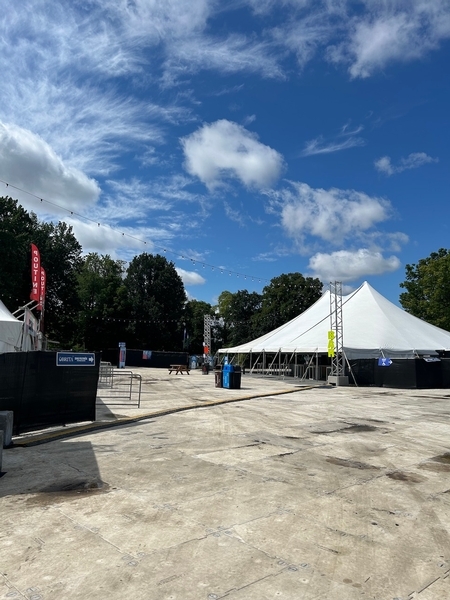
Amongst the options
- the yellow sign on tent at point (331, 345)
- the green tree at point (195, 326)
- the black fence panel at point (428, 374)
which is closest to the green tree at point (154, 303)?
the green tree at point (195, 326)

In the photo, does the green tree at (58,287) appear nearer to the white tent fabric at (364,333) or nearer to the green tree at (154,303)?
the green tree at (154,303)

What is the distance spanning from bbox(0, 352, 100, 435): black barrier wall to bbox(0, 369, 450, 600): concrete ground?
0.44m

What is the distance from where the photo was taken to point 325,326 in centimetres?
3316

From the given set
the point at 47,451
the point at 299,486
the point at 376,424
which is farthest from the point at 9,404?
the point at 376,424

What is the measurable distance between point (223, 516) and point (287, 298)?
65338 millimetres

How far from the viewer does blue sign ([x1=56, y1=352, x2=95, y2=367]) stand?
1018 cm

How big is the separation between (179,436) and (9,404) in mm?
3397

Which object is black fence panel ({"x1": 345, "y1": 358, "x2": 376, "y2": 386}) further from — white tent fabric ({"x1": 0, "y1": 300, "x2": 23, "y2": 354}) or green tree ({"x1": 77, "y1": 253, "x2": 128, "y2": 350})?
green tree ({"x1": 77, "y1": 253, "x2": 128, "y2": 350})

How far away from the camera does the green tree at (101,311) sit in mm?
65750

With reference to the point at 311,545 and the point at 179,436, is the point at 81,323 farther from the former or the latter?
the point at 311,545

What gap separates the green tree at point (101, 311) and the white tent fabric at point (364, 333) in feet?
A: 109

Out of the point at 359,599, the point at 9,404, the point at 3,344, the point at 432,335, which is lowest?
the point at 359,599

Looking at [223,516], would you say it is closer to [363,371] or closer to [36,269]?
[363,371]

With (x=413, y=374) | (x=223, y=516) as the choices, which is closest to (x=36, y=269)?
(x=413, y=374)
